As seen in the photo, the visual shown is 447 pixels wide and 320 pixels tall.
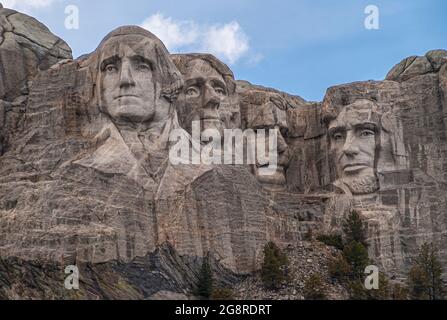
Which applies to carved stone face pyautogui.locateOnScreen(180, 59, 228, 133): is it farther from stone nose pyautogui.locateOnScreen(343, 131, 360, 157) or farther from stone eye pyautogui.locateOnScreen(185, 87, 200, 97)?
stone nose pyautogui.locateOnScreen(343, 131, 360, 157)

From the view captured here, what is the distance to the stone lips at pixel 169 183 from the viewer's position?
112 ft

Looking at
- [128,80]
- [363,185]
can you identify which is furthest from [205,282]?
[363,185]

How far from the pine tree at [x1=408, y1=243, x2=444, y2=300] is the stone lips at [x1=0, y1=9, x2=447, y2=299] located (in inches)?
34.6

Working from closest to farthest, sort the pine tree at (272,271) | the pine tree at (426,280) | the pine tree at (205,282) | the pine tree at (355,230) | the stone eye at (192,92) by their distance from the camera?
the pine tree at (205,282), the pine tree at (272,271), the pine tree at (426,280), the pine tree at (355,230), the stone eye at (192,92)

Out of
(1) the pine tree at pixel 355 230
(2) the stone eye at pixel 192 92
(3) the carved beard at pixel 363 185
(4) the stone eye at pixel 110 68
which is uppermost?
(2) the stone eye at pixel 192 92

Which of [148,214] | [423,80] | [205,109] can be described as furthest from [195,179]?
[423,80]

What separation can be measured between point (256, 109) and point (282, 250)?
537cm

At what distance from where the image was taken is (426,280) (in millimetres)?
35875

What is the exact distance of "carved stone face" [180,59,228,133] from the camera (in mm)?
39000

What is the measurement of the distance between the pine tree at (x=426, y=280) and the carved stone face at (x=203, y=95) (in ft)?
21.0

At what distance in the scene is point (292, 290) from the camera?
1387 inches

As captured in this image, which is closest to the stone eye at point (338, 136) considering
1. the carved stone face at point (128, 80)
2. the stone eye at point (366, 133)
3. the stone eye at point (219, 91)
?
the stone eye at point (366, 133)

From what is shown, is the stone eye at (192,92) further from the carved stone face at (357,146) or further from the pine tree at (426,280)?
the pine tree at (426,280)

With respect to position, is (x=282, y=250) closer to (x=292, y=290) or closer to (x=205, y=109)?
(x=292, y=290)
